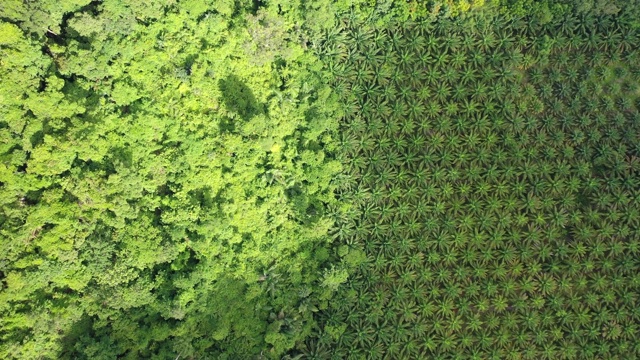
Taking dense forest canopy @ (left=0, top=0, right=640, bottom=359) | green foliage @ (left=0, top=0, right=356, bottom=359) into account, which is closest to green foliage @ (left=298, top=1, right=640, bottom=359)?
dense forest canopy @ (left=0, top=0, right=640, bottom=359)

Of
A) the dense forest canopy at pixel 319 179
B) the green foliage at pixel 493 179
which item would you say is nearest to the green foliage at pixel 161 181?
the dense forest canopy at pixel 319 179

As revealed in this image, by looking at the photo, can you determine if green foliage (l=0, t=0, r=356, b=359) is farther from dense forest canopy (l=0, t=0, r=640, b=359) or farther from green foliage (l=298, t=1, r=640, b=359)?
green foliage (l=298, t=1, r=640, b=359)

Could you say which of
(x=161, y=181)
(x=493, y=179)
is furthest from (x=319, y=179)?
(x=493, y=179)

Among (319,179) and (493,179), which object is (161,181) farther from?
(493,179)

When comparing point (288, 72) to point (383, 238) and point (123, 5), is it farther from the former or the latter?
point (383, 238)

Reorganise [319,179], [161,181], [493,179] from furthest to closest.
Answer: [493,179]
[319,179]
[161,181]

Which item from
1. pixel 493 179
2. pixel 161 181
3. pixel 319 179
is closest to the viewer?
pixel 161 181

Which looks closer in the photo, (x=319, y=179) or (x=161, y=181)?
(x=161, y=181)

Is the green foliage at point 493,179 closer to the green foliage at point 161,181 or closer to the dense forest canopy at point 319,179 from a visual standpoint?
the dense forest canopy at point 319,179

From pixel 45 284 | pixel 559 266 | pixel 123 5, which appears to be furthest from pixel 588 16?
pixel 45 284
